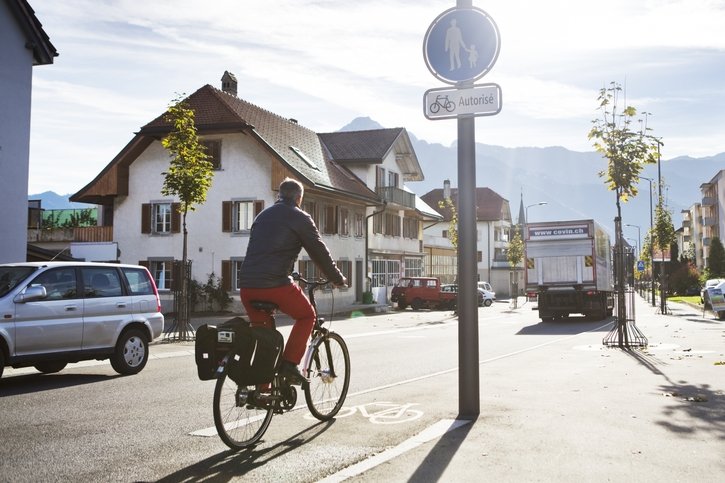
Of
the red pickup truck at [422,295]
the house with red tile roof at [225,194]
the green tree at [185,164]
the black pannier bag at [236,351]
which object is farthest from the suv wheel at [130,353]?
the red pickup truck at [422,295]

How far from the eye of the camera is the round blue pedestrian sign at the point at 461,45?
22.4ft

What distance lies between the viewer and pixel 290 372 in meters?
5.93

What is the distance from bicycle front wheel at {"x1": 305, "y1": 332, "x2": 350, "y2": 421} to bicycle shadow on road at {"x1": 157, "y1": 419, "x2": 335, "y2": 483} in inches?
16.1

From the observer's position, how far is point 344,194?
37219mm

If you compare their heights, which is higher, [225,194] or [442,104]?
[225,194]

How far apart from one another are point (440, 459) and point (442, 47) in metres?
3.84

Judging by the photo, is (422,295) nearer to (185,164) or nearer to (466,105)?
(185,164)

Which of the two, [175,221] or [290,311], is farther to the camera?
[175,221]

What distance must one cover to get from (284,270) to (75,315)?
5.41 metres

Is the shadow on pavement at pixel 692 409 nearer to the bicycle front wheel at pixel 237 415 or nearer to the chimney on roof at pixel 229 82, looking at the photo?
the bicycle front wheel at pixel 237 415

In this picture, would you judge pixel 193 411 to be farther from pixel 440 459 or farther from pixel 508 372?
pixel 508 372

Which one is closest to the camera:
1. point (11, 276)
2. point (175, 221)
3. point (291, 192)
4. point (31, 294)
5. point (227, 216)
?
point (291, 192)

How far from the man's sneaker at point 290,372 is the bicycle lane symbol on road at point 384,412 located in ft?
3.30

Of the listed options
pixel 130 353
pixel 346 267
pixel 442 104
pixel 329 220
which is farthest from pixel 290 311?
pixel 346 267
